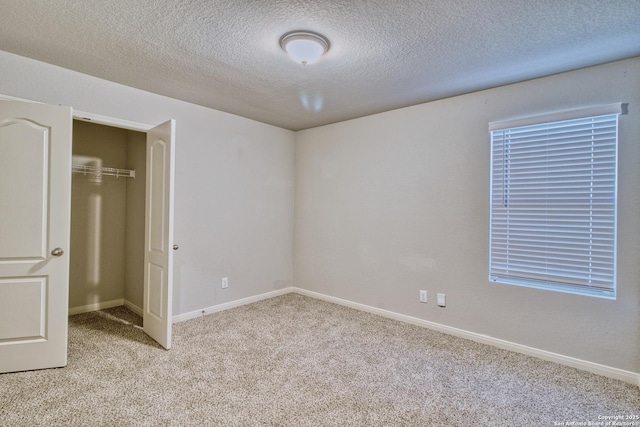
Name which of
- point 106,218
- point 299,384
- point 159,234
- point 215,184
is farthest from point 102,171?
point 299,384

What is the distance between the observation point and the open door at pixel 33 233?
2314 millimetres

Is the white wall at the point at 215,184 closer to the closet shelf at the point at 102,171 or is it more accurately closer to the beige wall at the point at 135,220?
the beige wall at the point at 135,220

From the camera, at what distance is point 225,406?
79.0 inches

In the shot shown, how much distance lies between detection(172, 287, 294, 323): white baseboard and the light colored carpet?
0.91 feet

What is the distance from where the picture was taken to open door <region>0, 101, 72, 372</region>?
2314mm

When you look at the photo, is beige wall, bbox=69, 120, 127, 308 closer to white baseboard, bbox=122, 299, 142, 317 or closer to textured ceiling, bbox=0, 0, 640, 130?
white baseboard, bbox=122, 299, 142, 317

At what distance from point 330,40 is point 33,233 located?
2.63 m

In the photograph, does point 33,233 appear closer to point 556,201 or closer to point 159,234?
point 159,234

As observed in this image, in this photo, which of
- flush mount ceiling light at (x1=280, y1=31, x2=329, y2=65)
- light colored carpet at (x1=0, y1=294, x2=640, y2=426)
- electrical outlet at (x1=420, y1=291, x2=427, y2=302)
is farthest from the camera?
electrical outlet at (x1=420, y1=291, x2=427, y2=302)

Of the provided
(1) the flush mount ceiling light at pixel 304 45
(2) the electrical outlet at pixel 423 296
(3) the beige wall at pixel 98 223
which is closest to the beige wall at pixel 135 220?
(3) the beige wall at pixel 98 223

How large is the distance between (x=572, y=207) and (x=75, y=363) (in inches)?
165

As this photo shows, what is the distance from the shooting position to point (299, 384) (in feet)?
7.43

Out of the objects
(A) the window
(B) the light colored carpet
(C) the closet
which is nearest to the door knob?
(B) the light colored carpet

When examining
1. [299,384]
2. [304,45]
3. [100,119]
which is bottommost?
Answer: [299,384]
